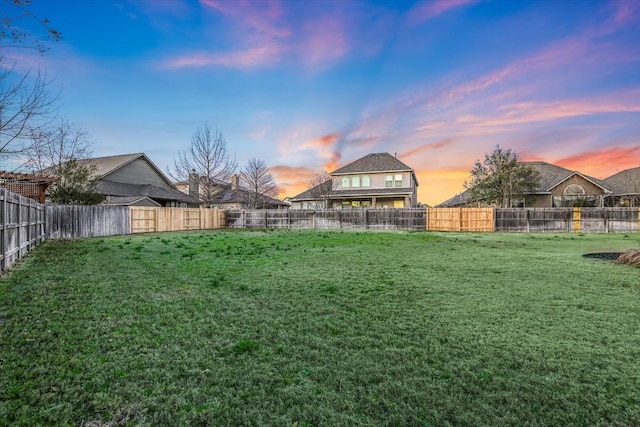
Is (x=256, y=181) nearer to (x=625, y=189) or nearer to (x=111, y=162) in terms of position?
(x=111, y=162)

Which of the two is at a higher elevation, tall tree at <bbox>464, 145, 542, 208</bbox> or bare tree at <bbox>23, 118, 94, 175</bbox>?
bare tree at <bbox>23, 118, 94, 175</bbox>

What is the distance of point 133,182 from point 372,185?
21337 mm

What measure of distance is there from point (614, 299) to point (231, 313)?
4.90 m

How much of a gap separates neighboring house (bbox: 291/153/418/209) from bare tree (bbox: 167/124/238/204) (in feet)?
30.9

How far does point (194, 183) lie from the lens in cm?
3169

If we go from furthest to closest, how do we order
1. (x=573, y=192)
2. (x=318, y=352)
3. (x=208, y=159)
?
A: (x=208, y=159) < (x=573, y=192) < (x=318, y=352)

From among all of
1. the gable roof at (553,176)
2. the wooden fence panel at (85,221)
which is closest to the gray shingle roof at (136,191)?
the wooden fence panel at (85,221)

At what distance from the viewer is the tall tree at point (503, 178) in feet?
80.9

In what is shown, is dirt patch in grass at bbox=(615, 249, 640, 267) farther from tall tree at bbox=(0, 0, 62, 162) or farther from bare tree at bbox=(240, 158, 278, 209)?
bare tree at bbox=(240, 158, 278, 209)

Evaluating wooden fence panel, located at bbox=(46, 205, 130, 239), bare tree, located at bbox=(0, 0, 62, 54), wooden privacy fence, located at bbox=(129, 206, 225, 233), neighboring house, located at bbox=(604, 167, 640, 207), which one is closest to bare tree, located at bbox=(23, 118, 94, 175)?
wooden fence panel, located at bbox=(46, 205, 130, 239)

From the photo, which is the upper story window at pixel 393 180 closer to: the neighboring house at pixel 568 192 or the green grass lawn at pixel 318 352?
the neighboring house at pixel 568 192

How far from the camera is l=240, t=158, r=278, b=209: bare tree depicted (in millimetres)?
35938

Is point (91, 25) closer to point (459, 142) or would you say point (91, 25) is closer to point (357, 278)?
point (357, 278)

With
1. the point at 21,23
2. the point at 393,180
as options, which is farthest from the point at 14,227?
the point at 393,180
